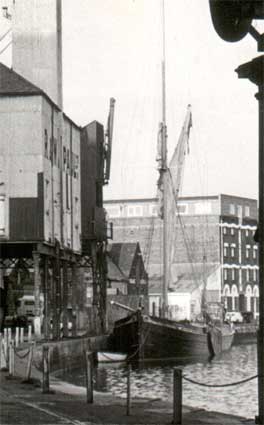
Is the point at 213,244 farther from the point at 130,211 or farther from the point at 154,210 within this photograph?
the point at 130,211

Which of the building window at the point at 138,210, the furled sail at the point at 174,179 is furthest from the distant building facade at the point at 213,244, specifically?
the furled sail at the point at 174,179

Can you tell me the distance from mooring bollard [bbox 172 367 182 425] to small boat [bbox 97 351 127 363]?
1242 inches

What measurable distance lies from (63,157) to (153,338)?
12.0 metres

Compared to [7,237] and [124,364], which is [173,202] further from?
[7,237]

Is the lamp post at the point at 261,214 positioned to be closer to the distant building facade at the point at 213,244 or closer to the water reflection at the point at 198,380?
the water reflection at the point at 198,380

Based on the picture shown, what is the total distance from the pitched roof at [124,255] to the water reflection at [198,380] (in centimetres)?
3699

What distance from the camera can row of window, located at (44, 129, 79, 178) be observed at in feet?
142

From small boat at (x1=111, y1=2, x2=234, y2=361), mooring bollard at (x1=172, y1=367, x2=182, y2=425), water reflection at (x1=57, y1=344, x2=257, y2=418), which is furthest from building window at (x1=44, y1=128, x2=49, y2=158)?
mooring bollard at (x1=172, y1=367, x2=182, y2=425)

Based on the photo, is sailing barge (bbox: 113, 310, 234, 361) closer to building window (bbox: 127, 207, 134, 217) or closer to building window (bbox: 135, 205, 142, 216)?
building window (bbox: 127, 207, 134, 217)

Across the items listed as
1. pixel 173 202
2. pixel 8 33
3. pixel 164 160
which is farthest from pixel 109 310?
pixel 8 33

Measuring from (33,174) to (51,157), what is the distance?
8.53 feet

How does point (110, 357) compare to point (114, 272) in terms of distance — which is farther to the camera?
point (114, 272)

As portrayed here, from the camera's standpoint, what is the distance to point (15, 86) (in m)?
43.1

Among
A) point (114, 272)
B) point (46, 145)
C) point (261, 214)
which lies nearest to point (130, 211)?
point (114, 272)
